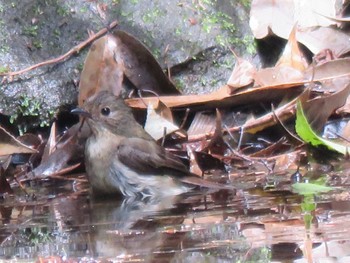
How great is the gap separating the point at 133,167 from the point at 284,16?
229 centimetres

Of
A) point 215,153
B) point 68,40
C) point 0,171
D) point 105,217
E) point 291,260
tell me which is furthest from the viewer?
point 68,40

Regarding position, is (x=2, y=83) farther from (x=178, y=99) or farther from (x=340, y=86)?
(x=340, y=86)

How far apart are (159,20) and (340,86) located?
61.2 inches

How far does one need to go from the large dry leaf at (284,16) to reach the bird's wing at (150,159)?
1855 millimetres

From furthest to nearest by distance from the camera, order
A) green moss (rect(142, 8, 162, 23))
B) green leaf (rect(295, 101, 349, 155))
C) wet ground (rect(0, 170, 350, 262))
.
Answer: green moss (rect(142, 8, 162, 23)) → green leaf (rect(295, 101, 349, 155)) → wet ground (rect(0, 170, 350, 262))

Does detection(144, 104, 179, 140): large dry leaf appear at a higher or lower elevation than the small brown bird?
higher

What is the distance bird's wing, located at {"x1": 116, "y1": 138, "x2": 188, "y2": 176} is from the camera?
23.6 feet

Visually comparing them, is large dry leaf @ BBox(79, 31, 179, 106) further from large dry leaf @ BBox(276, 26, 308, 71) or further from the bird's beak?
large dry leaf @ BBox(276, 26, 308, 71)

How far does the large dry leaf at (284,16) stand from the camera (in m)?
8.69

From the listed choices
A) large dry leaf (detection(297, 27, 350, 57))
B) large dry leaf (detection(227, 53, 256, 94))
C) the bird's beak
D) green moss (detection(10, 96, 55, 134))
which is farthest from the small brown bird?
large dry leaf (detection(297, 27, 350, 57))

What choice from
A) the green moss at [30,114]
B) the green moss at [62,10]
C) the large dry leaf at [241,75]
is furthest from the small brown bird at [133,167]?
the green moss at [62,10]

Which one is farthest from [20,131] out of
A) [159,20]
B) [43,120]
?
[159,20]

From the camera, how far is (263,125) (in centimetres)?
789

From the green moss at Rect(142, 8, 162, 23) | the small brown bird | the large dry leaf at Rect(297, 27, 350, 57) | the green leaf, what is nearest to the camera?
the small brown bird
